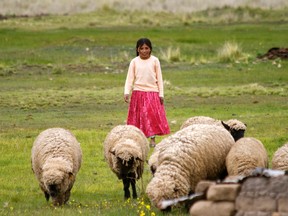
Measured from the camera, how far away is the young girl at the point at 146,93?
19375 mm

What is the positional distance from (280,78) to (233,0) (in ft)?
168

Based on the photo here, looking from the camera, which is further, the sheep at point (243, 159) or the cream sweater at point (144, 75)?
Answer: the cream sweater at point (144, 75)

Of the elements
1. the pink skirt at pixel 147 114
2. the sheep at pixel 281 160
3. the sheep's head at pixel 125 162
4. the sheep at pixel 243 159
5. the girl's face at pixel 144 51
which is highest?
the girl's face at pixel 144 51

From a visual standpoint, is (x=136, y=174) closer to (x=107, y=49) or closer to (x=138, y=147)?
(x=138, y=147)

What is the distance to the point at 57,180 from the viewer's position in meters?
13.4

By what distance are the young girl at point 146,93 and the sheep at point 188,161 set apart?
596cm

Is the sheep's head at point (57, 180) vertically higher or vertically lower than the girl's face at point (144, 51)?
lower

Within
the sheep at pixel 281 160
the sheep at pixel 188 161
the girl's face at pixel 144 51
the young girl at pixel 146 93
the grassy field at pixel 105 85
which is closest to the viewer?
the sheep at pixel 188 161

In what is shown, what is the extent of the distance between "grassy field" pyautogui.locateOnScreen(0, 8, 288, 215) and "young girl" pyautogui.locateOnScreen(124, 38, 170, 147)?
119 cm

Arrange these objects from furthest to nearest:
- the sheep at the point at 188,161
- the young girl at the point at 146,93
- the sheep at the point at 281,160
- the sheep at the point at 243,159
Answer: the young girl at the point at 146,93 < the sheep at the point at 281,160 < the sheep at the point at 243,159 < the sheep at the point at 188,161

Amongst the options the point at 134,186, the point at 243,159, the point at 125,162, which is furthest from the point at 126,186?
the point at 243,159

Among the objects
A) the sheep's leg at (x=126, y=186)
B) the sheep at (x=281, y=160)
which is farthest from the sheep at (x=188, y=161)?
the sheep's leg at (x=126, y=186)

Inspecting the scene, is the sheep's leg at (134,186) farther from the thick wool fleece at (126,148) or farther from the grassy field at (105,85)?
the grassy field at (105,85)

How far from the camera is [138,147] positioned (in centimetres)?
1494
